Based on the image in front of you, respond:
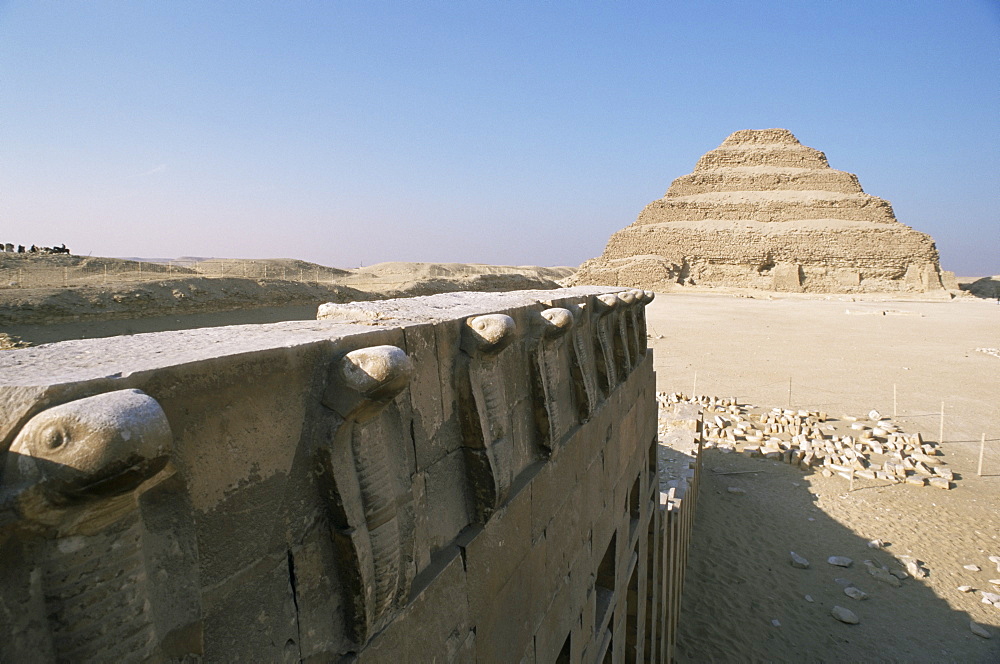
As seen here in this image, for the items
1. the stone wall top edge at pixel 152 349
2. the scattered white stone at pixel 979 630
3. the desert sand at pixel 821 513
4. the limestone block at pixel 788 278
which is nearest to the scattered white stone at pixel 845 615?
the desert sand at pixel 821 513

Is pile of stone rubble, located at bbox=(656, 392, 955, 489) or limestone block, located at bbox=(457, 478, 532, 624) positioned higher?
limestone block, located at bbox=(457, 478, 532, 624)

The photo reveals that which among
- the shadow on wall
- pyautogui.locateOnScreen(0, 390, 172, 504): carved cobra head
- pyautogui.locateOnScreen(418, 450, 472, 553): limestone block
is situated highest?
pyautogui.locateOnScreen(0, 390, 172, 504): carved cobra head

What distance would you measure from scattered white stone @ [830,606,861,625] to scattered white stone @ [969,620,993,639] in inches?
52.7

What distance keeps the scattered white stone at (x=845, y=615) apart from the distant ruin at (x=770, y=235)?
42.9 meters

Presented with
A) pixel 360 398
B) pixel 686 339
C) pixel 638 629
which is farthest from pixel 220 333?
pixel 686 339

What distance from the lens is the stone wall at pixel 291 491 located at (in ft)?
2.81

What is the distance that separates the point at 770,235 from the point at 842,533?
5337 cm

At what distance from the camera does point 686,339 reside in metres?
24.1

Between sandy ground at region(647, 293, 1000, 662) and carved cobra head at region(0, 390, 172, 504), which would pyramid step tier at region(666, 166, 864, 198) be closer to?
sandy ground at region(647, 293, 1000, 662)

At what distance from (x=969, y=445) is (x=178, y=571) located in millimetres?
16338

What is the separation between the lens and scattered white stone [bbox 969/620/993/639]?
6879 millimetres

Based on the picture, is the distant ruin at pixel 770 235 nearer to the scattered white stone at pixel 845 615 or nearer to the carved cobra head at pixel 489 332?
the scattered white stone at pixel 845 615

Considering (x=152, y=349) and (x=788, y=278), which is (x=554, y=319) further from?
(x=788, y=278)

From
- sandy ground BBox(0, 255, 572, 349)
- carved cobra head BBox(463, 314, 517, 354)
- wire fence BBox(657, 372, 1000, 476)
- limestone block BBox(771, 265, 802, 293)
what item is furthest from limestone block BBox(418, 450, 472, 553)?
limestone block BBox(771, 265, 802, 293)
